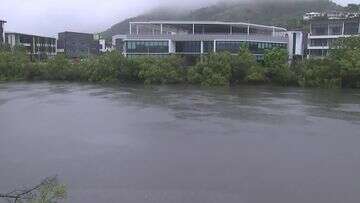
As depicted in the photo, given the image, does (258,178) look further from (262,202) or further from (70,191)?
(70,191)

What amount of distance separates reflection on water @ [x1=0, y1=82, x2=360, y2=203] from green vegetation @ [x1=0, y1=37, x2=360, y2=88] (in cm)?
1171

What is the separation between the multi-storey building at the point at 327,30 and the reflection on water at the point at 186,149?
87.6ft

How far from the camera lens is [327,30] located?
59.0m

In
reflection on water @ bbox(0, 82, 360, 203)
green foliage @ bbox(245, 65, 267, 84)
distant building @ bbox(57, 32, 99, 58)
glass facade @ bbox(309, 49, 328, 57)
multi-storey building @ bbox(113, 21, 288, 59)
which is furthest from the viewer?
distant building @ bbox(57, 32, 99, 58)

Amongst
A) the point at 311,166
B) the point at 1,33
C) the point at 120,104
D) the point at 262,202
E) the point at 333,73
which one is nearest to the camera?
the point at 262,202

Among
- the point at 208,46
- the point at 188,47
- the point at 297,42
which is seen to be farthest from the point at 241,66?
the point at 297,42

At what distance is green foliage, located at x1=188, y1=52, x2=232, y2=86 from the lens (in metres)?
45.2

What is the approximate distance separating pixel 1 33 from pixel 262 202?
70.4 m

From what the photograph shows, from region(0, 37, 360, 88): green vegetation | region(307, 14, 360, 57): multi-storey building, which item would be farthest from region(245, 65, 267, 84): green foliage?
region(307, 14, 360, 57): multi-storey building

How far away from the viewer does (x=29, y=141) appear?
19.8 m

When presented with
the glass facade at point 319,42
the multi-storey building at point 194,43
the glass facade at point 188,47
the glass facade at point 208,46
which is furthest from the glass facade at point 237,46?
the glass facade at point 319,42

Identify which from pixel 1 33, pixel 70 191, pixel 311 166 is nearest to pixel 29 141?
pixel 70 191

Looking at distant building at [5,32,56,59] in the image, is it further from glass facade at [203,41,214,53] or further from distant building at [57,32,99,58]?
glass facade at [203,41,214,53]

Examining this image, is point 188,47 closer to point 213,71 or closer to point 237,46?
point 237,46
